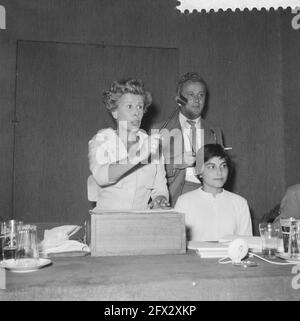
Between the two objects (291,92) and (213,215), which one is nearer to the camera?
(213,215)

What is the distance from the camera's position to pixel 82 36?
3393mm

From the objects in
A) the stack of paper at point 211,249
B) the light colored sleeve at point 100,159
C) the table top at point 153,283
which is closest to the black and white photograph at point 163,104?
the light colored sleeve at point 100,159

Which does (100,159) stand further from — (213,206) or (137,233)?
(213,206)

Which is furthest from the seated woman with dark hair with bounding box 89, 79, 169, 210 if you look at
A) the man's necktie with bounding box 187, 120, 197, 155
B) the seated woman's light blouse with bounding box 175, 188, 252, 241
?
the man's necktie with bounding box 187, 120, 197, 155

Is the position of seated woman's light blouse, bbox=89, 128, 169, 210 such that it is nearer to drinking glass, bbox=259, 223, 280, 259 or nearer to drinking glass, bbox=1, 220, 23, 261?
drinking glass, bbox=1, 220, 23, 261

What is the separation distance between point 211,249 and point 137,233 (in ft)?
0.84

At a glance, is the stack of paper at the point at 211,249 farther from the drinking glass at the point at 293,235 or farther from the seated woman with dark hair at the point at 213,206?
the seated woman with dark hair at the point at 213,206

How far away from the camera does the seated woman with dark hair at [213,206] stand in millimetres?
2266

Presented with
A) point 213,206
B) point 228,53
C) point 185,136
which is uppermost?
point 228,53

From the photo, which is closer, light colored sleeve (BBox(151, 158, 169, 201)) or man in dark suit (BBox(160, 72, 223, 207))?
light colored sleeve (BBox(151, 158, 169, 201))

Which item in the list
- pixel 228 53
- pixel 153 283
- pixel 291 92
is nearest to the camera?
pixel 153 283

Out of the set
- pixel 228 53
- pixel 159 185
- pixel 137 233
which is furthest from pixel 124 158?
pixel 228 53

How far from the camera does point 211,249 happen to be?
1437 millimetres

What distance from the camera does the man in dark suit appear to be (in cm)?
269
